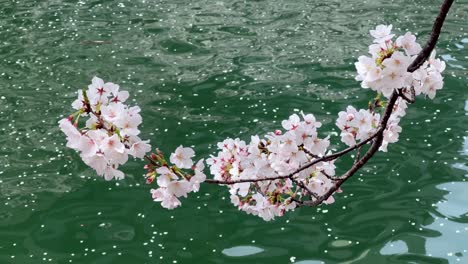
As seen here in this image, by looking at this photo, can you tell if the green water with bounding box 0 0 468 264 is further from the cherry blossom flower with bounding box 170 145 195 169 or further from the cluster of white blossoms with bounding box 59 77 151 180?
the cluster of white blossoms with bounding box 59 77 151 180

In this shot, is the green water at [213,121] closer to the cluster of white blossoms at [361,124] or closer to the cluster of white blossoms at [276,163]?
the cluster of white blossoms at [276,163]

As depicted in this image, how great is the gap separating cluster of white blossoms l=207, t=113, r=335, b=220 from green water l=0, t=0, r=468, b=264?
3.54 feet

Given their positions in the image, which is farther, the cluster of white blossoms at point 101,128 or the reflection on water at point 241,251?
the reflection on water at point 241,251

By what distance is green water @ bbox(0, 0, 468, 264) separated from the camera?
338cm

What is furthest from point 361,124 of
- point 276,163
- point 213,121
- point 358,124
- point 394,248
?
point 213,121

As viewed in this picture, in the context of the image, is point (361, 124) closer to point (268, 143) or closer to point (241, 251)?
point (268, 143)

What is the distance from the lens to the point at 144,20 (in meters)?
6.02

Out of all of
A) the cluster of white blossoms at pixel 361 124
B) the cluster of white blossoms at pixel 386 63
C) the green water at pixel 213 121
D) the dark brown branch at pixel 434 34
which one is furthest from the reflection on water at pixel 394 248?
the dark brown branch at pixel 434 34

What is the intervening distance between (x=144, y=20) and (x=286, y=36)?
1.17 meters

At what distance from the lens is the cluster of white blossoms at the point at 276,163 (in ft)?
6.46

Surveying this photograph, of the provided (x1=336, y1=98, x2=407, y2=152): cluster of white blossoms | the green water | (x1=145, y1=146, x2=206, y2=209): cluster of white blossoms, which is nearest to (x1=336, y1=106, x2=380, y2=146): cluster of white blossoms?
(x1=336, y1=98, x2=407, y2=152): cluster of white blossoms

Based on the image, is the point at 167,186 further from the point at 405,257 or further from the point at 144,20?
the point at 144,20

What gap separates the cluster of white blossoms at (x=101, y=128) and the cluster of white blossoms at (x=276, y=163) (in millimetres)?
332

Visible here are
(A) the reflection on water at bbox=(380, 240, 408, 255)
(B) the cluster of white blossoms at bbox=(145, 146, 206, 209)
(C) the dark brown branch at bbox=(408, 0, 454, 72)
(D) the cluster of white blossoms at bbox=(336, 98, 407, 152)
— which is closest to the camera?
(C) the dark brown branch at bbox=(408, 0, 454, 72)
